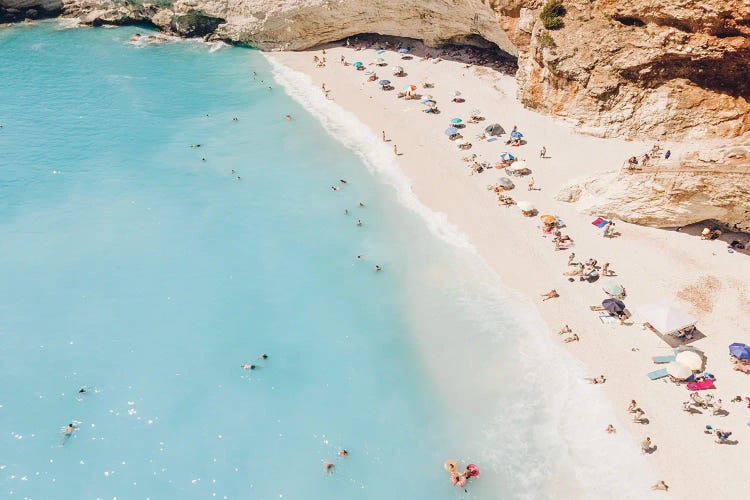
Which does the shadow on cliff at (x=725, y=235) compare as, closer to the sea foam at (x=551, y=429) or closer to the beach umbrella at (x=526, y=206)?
the beach umbrella at (x=526, y=206)

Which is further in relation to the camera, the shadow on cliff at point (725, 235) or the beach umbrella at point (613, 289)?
the shadow on cliff at point (725, 235)

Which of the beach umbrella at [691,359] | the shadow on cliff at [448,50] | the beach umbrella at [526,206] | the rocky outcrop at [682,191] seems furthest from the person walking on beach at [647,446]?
the shadow on cliff at [448,50]

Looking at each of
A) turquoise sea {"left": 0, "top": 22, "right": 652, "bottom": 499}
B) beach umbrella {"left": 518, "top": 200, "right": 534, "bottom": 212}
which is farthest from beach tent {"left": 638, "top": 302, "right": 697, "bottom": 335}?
beach umbrella {"left": 518, "top": 200, "right": 534, "bottom": 212}

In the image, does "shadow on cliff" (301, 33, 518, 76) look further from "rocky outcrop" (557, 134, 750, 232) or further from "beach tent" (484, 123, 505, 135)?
"rocky outcrop" (557, 134, 750, 232)

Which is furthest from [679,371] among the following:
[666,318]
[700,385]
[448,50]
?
[448,50]

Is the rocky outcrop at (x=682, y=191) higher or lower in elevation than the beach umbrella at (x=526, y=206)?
higher
